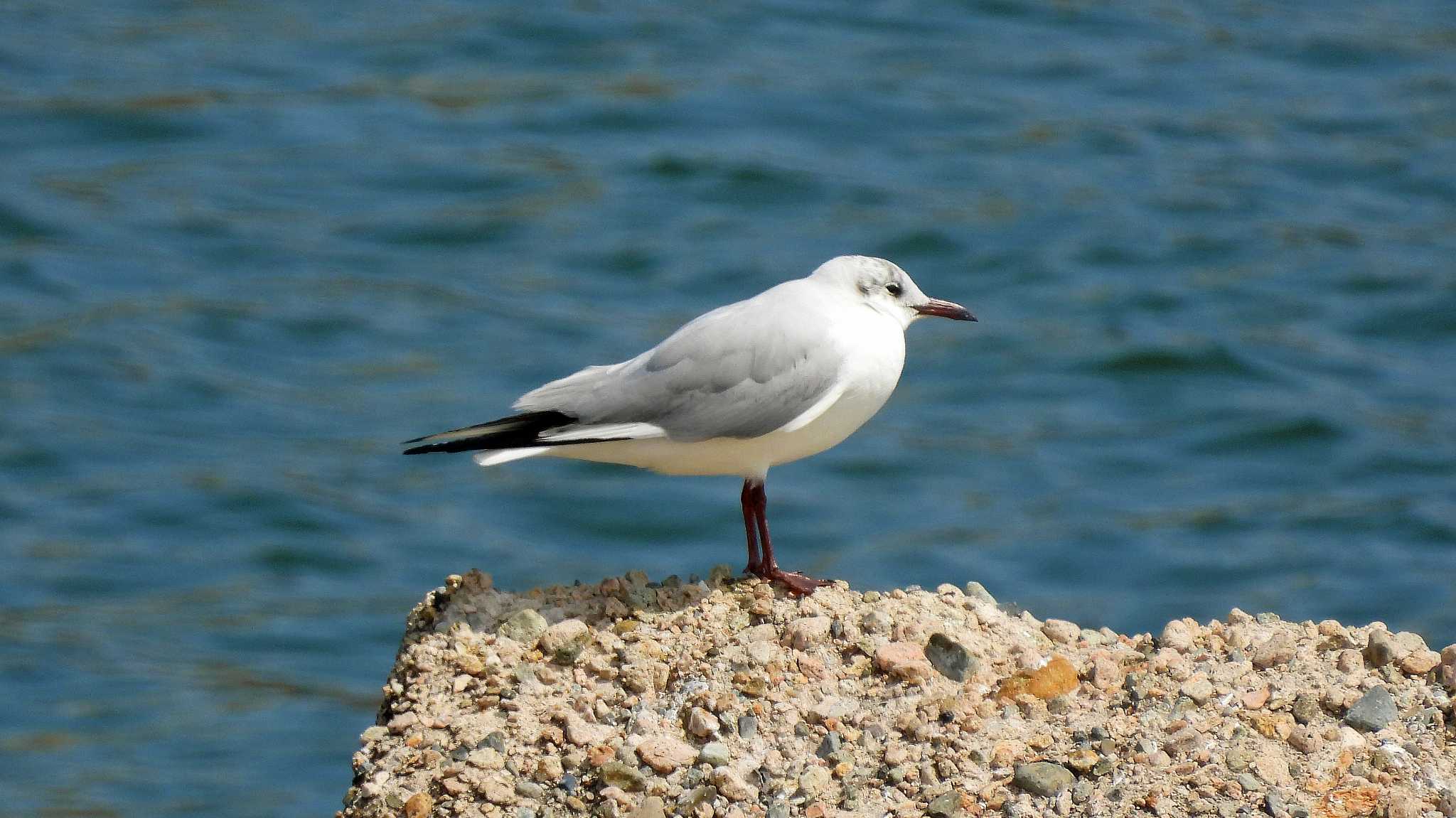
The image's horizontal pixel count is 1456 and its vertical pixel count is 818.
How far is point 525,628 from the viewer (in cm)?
565

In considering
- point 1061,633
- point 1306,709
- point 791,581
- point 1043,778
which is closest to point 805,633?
point 791,581

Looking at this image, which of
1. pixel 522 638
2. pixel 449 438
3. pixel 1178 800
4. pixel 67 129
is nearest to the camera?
pixel 1178 800

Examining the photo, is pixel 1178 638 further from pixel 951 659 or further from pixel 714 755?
pixel 714 755

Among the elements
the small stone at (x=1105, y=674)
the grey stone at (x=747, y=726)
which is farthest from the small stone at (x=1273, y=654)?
the grey stone at (x=747, y=726)

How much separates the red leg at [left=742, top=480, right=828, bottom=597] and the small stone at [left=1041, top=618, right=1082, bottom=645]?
742mm

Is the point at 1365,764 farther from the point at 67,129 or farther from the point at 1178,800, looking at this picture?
the point at 67,129

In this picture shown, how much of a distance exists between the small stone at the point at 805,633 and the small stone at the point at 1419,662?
1.64m

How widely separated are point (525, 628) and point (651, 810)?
2.99ft

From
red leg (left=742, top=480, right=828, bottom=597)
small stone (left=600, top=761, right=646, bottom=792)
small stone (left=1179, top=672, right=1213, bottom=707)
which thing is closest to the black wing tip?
red leg (left=742, top=480, right=828, bottom=597)

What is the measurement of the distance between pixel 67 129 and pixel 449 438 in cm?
1553

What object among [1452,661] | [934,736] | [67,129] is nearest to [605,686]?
[934,736]

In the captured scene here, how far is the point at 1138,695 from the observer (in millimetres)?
5254

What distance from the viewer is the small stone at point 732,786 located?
4.97 meters

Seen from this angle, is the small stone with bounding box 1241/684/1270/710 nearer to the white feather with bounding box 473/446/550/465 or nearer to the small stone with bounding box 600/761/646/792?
the small stone with bounding box 600/761/646/792
